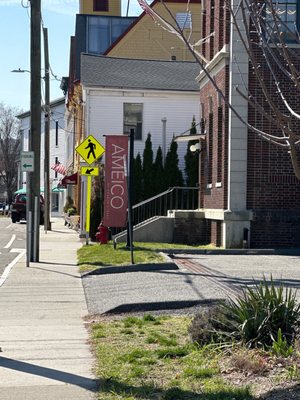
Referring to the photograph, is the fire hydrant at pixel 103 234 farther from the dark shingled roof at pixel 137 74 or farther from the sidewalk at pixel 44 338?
the dark shingled roof at pixel 137 74

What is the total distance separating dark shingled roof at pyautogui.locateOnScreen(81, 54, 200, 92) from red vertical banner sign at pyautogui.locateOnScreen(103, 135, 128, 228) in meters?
11.7

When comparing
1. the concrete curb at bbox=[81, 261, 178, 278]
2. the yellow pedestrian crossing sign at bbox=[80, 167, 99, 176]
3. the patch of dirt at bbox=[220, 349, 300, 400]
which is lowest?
the patch of dirt at bbox=[220, 349, 300, 400]

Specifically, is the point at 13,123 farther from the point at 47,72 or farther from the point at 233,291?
the point at 233,291

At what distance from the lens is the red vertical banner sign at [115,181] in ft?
71.1

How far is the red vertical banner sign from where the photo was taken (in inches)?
853

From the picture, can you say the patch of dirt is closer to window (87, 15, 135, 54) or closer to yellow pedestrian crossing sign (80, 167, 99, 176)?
yellow pedestrian crossing sign (80, 167, 99, 176)

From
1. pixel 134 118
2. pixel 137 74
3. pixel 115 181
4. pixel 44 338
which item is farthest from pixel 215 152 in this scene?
pixel 44 338

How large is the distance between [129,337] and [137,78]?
1031 inches

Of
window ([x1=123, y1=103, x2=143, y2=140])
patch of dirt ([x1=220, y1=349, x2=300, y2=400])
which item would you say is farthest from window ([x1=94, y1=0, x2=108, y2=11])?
patch of dirt ([x1=220, y1=349, x2=300, y2=400])

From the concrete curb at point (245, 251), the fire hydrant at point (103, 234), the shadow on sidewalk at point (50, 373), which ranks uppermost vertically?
the fire hydrant at point (103, 234)

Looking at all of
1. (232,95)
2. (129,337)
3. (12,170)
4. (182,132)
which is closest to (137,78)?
(182,132)

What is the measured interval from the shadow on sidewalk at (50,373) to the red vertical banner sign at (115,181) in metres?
13.4

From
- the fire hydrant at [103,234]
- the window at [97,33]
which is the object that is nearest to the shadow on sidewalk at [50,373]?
the fire hydrant at [103,234]

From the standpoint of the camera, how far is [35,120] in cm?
1953
